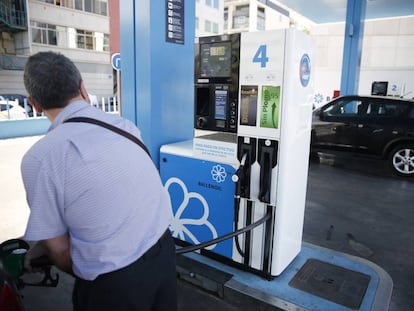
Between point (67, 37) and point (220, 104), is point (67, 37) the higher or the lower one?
the higher one

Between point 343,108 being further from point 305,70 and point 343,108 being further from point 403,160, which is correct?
point 305,70

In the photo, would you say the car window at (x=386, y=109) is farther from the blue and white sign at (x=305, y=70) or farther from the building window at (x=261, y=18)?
the building window at (x=261, y=18)

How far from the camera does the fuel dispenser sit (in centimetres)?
256

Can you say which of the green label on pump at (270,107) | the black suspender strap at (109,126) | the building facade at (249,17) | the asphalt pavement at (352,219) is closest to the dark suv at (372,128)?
the asphalt pavement at (352,219)

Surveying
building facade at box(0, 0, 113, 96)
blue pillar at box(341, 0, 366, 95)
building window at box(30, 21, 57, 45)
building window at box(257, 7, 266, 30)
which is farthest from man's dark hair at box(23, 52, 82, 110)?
building window at box(257, 7, 266, 30)

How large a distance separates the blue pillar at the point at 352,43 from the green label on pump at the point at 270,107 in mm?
7825

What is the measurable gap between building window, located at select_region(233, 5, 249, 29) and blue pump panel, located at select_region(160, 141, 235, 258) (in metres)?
34.7

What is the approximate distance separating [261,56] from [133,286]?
1769 millimetres

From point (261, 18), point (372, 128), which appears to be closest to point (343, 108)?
point (372, 128)

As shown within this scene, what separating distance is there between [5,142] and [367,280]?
30.4 feet

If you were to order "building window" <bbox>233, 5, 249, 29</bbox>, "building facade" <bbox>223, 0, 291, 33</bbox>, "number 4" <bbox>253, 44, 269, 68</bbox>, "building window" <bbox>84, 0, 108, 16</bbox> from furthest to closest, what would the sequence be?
"building window" <bbox>233, 5, 249, 29</bbox>, "building facade" <bbox>223, 0, 291, 33</bbox>, "building window" <bbox>84, 0, 108, 16</bbox>, "number 4" <bbox>253, 44, 269, 68</bbox>

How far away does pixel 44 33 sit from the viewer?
2517 cm

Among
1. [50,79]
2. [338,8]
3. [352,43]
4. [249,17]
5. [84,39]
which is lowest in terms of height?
[50,79]

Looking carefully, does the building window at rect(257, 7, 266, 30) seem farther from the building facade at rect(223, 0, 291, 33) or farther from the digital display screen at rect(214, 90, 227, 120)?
the digital display screen at rect(214, 90, 227, 120)
